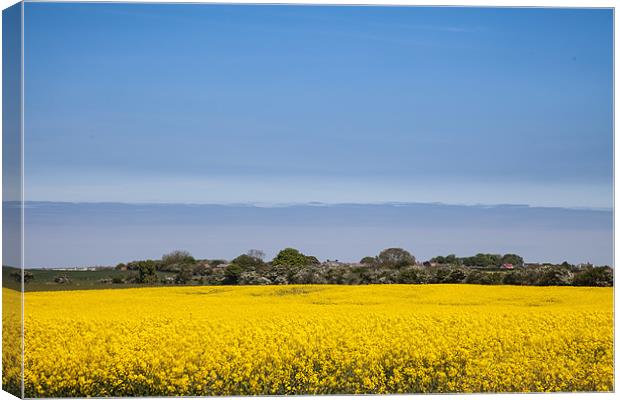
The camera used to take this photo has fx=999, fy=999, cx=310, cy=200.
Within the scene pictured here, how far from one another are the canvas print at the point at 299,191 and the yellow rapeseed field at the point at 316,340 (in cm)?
2

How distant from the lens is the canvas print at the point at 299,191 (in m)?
7.00

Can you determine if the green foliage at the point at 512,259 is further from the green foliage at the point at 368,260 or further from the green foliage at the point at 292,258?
the green foliage at the point at 292,258

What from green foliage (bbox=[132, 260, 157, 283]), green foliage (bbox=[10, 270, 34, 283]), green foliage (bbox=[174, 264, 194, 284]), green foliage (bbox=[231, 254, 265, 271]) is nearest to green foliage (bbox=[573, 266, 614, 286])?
green foliage (bbox=[231, 254, 265, 271])

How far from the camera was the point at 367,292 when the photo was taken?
7.57 metres

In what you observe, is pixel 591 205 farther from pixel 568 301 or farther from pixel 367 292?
pixel 367 292

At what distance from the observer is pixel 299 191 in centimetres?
720

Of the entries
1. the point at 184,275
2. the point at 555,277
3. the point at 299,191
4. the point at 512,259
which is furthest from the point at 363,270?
the point at 555,277

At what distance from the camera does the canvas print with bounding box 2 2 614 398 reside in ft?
23.0

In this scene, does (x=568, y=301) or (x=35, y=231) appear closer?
(x=35, y=231)

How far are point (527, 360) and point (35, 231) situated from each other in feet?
12.1

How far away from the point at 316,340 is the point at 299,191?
1121 millimetres

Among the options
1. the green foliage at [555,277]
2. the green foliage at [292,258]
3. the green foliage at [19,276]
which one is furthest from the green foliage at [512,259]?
the green foliage at [19,276]

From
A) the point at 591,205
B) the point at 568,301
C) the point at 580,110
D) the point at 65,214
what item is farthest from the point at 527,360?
the point at 65,214

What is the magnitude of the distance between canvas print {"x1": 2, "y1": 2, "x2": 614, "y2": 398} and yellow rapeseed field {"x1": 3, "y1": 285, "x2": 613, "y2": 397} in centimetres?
2
